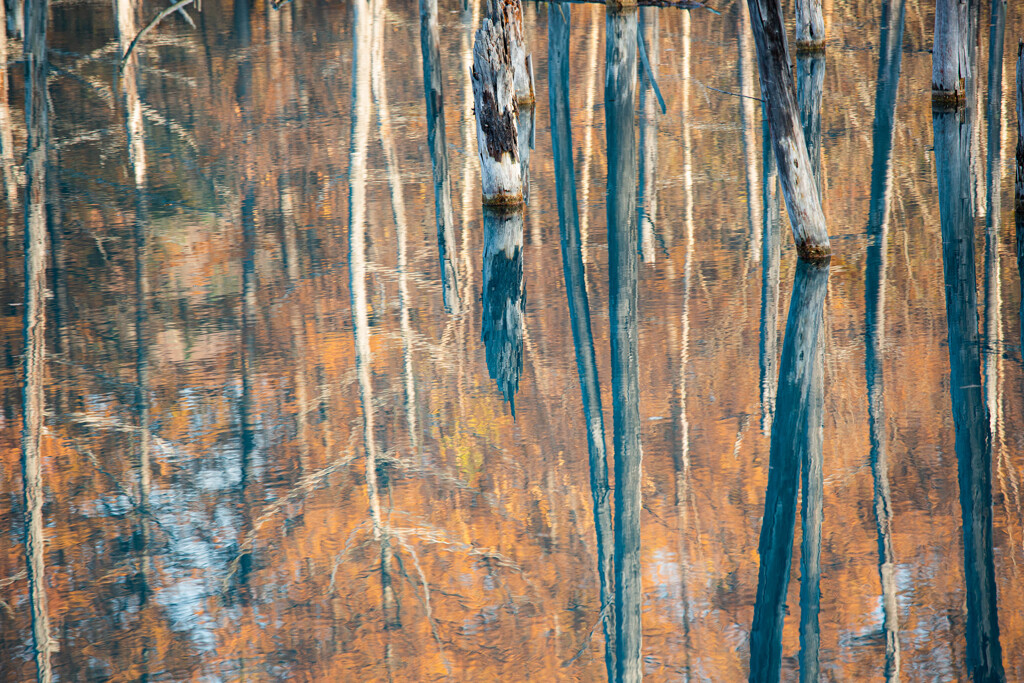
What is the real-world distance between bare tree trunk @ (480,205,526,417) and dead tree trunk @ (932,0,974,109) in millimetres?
5885

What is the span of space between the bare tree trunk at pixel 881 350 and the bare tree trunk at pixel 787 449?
348 millimetres

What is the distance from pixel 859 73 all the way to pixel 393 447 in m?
13.4

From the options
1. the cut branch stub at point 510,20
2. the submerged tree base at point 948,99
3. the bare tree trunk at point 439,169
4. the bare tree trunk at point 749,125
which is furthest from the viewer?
the submerged tree base at point 948,99

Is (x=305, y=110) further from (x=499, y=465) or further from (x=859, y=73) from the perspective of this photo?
(x=499, y=465)

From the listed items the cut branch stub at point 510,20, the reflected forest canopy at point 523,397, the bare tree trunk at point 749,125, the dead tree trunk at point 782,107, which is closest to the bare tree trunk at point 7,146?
the reflected forest canopy at point 523,397

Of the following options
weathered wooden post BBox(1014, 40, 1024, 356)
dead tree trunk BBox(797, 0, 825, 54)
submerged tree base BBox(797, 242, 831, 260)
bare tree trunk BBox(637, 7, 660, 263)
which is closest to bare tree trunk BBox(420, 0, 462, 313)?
bare tree trunk BBox(637, 7, 660, 263)

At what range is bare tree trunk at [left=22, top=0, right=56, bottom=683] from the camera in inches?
184

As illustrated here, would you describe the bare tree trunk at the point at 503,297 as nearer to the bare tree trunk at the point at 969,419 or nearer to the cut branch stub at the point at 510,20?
the cut branch stub at the point at 510,20

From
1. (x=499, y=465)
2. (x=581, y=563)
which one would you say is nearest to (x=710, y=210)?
(x=499, y=465)

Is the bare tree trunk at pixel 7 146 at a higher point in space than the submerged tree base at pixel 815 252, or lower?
higher

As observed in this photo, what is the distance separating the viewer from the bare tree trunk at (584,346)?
495cm

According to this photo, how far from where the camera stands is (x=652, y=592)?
482 cm

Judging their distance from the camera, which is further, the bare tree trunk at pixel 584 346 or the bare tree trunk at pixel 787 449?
the bare tree trunk at pixel 584 346

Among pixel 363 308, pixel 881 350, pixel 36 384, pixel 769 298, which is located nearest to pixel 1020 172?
pixel 769 298
